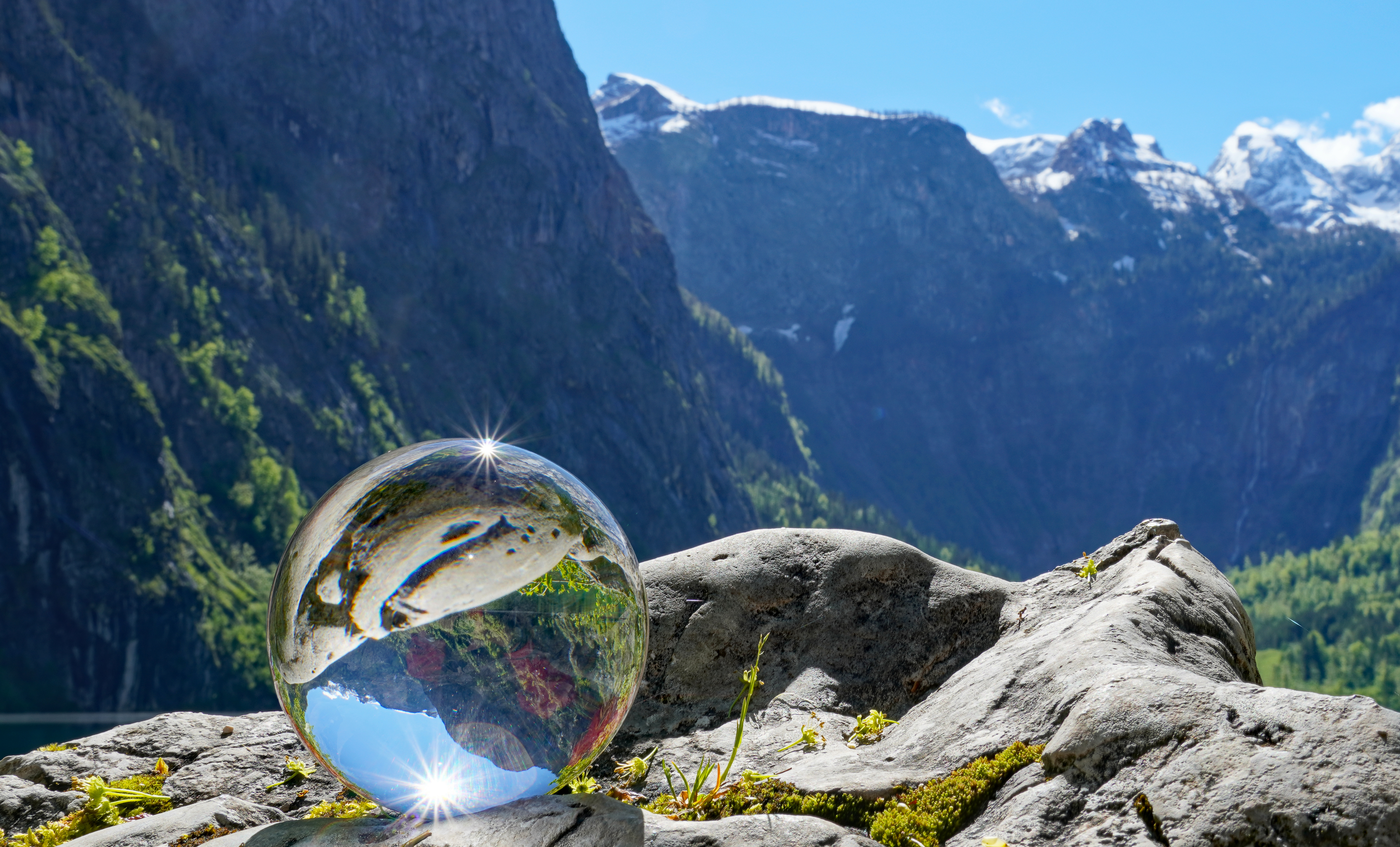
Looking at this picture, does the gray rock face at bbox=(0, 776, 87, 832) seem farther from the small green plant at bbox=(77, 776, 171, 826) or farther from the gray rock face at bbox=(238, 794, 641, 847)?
the gray rock face at bbox=(238, 794, 641, 847)

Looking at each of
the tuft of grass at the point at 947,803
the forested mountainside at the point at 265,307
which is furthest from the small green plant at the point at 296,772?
the forested mountainside at the point at 265,307

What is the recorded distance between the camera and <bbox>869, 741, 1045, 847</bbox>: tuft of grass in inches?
181

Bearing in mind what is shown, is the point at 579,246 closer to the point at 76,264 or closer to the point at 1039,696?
the point at 76,264

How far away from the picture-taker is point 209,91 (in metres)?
141

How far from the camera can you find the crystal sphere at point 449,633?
15.5 feet

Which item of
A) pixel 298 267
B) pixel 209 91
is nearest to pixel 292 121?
pixel 209 91

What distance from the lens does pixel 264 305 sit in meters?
121

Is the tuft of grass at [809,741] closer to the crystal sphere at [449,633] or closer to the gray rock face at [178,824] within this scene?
the crystal sphere at [449,633]

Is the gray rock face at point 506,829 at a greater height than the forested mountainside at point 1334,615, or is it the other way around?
the gray rock face at point 506,829

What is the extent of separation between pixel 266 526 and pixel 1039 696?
10236 centimetres

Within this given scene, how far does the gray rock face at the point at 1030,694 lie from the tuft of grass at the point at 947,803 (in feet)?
0.24

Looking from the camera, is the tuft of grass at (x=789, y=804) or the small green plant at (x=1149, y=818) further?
the tuft of grass at (x=789, y=804)

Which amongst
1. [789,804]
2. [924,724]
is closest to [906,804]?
[789,804]

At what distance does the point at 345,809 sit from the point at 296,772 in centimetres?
120
